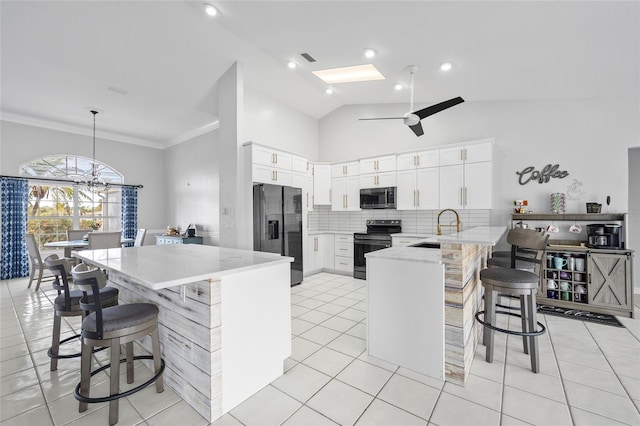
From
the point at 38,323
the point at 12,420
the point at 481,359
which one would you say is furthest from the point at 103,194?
the point at 481,359

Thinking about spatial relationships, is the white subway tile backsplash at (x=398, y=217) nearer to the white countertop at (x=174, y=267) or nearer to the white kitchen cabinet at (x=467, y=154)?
the white kitchen cabinet at (x=467, y=154)

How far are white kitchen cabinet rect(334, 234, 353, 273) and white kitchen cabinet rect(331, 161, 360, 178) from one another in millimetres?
1285

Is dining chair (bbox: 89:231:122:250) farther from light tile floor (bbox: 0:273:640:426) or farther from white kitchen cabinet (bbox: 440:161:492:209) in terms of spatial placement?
white kitchen cabinet (bbox: 440:161:492:209)

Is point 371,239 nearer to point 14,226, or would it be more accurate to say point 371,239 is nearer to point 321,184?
point 321,184

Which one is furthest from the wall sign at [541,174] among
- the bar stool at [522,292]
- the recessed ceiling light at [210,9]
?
the recessed ceiling light at [210,9]

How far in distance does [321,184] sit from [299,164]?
763mm

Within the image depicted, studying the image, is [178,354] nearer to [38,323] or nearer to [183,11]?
[38,323]

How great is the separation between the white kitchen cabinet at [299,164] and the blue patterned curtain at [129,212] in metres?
4.73

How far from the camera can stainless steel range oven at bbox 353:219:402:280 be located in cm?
518

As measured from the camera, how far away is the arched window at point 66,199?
235 inches

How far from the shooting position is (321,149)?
668 cm

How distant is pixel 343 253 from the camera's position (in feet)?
18.8

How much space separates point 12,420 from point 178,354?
1.02 metres

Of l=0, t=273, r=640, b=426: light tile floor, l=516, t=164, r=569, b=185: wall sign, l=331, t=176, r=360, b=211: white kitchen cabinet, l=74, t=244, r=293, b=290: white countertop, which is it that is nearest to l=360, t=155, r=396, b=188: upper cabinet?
l=331, t=176, r=360, b=211: white kitchen cabinet
